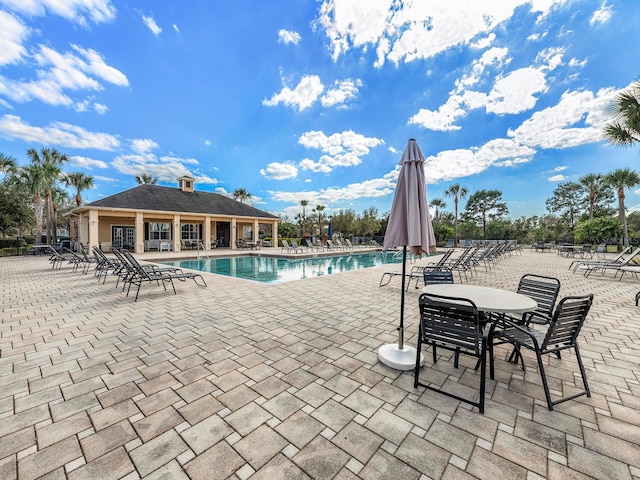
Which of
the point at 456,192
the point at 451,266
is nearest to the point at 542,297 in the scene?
the point at 451,266

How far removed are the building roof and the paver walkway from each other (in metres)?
14.8

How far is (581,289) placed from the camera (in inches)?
258

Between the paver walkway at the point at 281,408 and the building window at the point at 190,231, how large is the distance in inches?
714

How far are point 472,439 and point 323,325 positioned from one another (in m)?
2.32

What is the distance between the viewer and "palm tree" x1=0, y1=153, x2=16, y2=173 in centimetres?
1530

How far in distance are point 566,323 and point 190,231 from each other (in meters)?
23.0

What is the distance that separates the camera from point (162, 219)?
770 inches

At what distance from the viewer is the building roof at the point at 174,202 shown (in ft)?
53.5

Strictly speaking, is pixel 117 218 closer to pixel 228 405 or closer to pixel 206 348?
pixel 206 348

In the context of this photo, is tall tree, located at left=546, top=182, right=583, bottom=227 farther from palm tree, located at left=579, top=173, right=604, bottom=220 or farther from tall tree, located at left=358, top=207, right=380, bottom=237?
tall tree, located at left=358, top=207, right=380, bottom=237

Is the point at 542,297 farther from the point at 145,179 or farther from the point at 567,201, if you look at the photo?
the point at 567,201

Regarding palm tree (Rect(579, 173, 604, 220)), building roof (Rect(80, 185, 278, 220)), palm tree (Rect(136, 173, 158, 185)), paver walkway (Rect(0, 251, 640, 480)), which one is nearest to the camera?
paver walkway (Rect(0, 251, 640, 480))

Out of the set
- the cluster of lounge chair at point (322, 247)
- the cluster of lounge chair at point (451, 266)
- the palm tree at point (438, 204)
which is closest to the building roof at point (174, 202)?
the cluster of lounge chair at point (322, 247)

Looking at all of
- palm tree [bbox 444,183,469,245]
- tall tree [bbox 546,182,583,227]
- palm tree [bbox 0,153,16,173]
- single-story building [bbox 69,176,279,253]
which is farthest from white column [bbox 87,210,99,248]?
tall tree [bbox 546,182,583,227]
